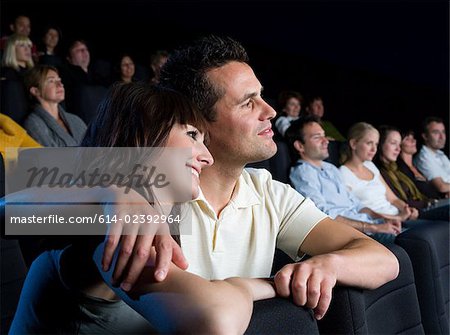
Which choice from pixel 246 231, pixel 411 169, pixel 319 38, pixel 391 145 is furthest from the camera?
pixel 319 38

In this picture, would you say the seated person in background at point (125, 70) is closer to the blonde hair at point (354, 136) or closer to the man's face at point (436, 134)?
the blonde hair at point (354, 136)

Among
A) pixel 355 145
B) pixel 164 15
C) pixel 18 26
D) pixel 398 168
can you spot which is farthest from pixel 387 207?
pixel 164 15

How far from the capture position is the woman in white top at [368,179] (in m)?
1.98

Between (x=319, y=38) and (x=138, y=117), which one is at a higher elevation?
(x=319, y=38)

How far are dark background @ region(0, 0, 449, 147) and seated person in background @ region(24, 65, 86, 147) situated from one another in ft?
5.23

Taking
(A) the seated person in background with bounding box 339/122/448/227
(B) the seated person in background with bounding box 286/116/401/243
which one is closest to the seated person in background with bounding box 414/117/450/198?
(A) the seated person in background with bounding box 339/122/448/227

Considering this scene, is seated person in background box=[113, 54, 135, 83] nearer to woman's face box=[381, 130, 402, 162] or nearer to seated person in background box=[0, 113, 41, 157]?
seated person in background box=[0, 113, 41, 157]

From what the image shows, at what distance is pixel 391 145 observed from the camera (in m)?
2.29

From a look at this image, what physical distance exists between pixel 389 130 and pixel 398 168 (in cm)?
26

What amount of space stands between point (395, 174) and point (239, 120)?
1681mm

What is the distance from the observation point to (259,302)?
1.66 feet

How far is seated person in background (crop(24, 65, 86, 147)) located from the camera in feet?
6.11

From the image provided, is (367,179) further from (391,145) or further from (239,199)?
(239,199)

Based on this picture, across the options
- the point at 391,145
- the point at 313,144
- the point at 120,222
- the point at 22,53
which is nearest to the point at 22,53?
the point at 22,53
